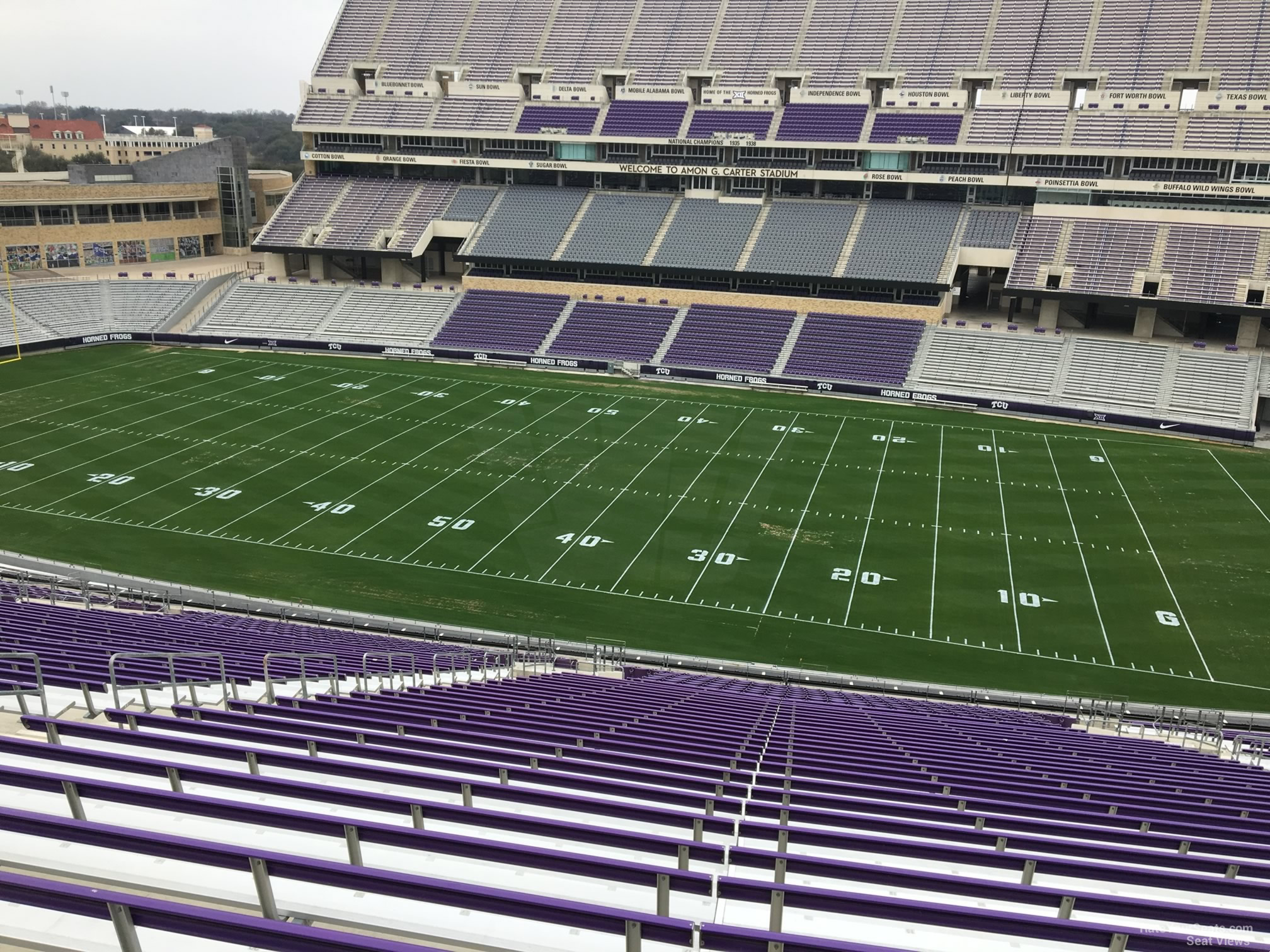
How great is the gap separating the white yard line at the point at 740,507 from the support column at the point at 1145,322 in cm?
1972

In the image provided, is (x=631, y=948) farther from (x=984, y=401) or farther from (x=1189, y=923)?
(x=984, y=401)

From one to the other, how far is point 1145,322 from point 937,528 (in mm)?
25957

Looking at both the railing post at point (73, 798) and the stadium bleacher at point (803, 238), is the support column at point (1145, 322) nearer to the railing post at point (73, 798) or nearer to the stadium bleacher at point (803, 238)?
the stadium bleacher at point (803, 238)

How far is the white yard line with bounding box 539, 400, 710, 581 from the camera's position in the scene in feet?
91.2

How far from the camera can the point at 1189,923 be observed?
15.6 ft

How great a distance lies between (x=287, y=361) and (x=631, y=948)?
168 ft

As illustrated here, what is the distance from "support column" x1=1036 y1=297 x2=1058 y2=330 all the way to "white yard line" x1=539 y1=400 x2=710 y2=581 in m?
19.7

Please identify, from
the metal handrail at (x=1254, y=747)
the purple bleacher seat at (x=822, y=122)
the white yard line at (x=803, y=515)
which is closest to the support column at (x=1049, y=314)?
the purple bleacher seat at (x=822, y=122)

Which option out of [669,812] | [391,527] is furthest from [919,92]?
[669,812]

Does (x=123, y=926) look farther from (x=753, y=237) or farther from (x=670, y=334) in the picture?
(x=753, y=237)

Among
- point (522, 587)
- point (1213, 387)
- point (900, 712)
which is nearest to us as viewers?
point (900, 712)

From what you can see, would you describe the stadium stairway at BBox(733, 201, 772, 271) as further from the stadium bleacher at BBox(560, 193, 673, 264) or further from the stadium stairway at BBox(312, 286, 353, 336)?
the stadium stairway at BBox(312, 286, 353, 336)

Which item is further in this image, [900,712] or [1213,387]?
[1213,387]

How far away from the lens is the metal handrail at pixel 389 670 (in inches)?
547
